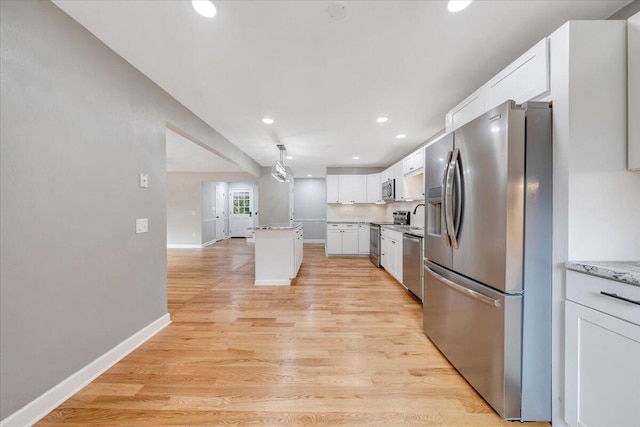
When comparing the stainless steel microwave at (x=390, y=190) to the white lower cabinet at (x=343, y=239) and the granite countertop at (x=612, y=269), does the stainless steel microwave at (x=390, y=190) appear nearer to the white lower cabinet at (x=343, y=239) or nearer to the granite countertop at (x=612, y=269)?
the white lower cabinet at (x=343, y=239)

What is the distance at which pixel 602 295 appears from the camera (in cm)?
109

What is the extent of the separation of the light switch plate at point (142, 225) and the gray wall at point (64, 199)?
1.9 inches

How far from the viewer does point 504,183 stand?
133cm

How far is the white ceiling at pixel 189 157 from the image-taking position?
14.6 ft

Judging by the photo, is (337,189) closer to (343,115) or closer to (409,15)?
(343,115)

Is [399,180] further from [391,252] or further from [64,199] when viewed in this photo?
[64,199]

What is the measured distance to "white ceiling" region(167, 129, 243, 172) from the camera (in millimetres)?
4441

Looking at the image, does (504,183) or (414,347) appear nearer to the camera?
(504,183)

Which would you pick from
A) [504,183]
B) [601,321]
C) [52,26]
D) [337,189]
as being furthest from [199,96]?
[337,189]

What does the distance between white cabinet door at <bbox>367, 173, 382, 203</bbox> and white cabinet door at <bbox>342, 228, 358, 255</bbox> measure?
992 millimetres

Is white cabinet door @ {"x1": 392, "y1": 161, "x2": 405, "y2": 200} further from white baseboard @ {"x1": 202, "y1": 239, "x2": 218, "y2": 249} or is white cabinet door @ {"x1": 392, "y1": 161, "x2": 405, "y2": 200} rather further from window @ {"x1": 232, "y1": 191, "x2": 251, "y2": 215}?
window @ {"x1": 232, "y1": 191, "x2": 251, "y2": 215}

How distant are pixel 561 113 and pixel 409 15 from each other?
107 cm

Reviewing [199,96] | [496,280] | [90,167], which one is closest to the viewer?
[496,280]

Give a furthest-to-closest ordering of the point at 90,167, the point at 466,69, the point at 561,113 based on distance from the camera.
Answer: the point at 466,69
the point at 90,167
the point at 561,113
